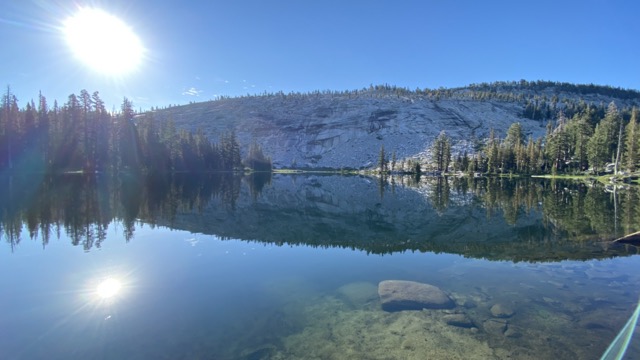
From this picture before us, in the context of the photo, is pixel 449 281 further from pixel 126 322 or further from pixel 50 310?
pixel 50 310

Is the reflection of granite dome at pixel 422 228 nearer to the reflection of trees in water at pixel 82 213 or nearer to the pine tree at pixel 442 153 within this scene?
the reflection of trees in water at pixel 82 213

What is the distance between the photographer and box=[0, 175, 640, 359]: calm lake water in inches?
332

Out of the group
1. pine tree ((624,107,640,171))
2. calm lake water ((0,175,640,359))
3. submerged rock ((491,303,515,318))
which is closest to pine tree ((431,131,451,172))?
pine tree ((624,107,640,171))

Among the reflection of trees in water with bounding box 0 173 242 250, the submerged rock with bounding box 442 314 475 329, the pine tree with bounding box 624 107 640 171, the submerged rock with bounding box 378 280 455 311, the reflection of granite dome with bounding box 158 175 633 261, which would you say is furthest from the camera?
the pine tree with bounding box 624 107 640 171

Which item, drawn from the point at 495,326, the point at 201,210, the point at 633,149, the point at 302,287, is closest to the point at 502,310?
the point at 495,326

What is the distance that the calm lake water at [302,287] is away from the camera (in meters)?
8.45

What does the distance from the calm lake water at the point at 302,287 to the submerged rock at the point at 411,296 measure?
381 millimetres

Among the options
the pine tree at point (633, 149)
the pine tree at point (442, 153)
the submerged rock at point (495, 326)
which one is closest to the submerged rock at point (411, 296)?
the submerged rock at point (495, 326)

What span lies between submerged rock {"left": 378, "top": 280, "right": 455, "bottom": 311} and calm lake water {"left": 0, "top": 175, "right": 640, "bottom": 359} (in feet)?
1.25

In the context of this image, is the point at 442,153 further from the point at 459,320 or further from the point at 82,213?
the point at 459,320

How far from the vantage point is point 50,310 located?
402 inches

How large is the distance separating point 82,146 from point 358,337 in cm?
8903

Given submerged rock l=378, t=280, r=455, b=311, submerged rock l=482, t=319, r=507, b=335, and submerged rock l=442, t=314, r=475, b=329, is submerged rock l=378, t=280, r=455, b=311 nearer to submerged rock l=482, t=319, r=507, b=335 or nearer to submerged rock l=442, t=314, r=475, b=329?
submerged rock l=442, t=314, r=475, b=329

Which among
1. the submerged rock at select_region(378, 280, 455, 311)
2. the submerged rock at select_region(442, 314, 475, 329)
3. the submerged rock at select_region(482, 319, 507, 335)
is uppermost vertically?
the submerged rock at select_region(378, 280, 455, 311)
